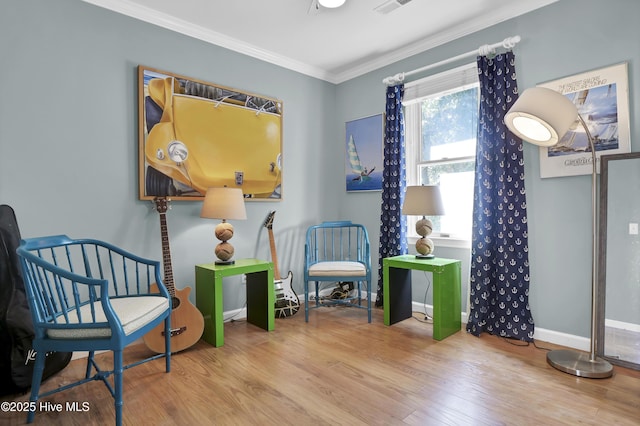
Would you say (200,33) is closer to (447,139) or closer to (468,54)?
(468,54)

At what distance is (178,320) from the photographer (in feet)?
8.22

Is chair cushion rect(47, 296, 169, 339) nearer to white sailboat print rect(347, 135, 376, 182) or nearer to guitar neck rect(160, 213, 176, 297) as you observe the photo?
guitar neck rect(160, 213, 176, 297)

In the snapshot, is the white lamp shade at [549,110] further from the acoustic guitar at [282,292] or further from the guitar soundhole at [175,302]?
the guitar soundhole at [175,302]

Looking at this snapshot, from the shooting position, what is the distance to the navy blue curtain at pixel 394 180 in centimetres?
345

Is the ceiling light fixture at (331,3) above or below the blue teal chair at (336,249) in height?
above

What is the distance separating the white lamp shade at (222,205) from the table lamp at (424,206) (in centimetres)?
137

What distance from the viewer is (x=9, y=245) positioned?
6.61 ft

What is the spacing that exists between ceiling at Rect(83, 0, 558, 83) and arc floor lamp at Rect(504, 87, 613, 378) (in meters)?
0.95

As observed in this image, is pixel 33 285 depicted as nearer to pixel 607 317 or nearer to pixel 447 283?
pixel 447 283

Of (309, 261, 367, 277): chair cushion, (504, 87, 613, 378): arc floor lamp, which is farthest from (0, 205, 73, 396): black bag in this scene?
(504, 87, 613, 378): arc floor lamp

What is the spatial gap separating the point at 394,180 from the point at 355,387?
203 centimetres

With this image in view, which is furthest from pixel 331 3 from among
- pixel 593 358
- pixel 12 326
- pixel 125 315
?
pixel 593 358

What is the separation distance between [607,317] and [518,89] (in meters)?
1.70

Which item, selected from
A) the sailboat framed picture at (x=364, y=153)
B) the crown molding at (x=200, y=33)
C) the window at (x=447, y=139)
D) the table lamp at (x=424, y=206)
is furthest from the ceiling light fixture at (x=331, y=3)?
the table lamp at (x=424, y=206)
